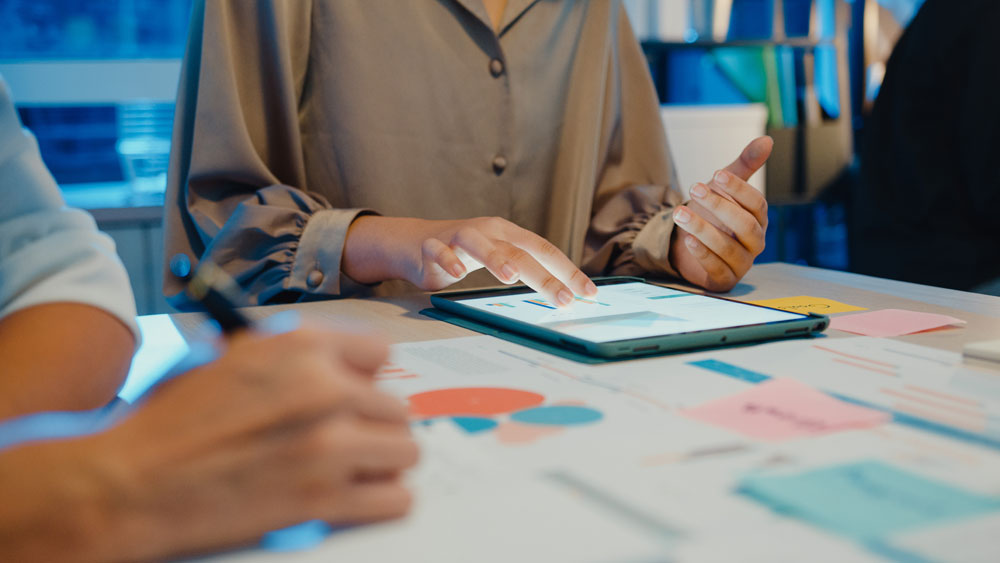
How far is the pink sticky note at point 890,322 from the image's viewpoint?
66 centimetres

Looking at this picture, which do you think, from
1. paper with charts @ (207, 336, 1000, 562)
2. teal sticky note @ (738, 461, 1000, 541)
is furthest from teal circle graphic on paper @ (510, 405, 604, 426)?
teal sticky note @ (738, 461, 1000, 541)

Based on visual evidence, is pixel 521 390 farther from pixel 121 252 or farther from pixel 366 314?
pixel 121 252

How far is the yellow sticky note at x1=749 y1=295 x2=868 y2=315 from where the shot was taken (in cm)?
75

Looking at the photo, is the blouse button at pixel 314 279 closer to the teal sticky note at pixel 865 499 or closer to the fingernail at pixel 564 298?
the fingernail at pixel 564 298

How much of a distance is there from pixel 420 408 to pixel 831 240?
2835mm

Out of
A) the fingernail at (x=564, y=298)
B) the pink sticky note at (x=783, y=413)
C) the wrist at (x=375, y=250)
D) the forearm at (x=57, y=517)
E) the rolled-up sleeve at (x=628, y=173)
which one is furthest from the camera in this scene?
the rolled-up sleeve at (x=628, y=173)

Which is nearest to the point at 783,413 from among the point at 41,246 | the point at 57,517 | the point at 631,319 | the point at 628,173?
the point at 631,319

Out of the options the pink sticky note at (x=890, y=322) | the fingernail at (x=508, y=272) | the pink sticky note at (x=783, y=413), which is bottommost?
the pink sticky note at (x=890, y=322)

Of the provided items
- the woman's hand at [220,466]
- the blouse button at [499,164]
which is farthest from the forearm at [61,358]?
the blouse button at [499,164]

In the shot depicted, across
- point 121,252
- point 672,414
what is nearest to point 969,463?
point 672,414

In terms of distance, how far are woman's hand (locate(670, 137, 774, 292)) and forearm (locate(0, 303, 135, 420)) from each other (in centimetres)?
55

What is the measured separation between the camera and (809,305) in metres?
0.78

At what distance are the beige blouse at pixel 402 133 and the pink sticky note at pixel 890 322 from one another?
270 mm

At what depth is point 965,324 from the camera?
0.69 meters
